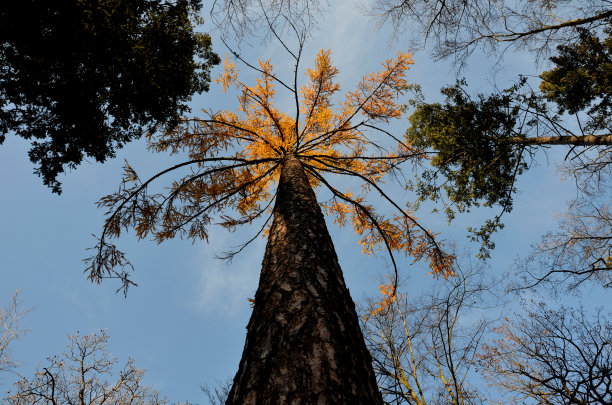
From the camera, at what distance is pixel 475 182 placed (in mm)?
7410

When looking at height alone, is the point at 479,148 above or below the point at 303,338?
above

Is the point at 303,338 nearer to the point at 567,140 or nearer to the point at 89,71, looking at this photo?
the point at 89,71

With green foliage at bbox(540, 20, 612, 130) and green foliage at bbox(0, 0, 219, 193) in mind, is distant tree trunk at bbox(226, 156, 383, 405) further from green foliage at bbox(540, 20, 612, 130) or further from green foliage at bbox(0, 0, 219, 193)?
green foliage at bbox(540, 20, 612, 130)

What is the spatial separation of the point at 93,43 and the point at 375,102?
15.8 ft

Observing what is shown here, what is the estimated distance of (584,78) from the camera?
6.31m

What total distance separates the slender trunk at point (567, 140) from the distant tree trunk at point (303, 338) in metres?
6.63

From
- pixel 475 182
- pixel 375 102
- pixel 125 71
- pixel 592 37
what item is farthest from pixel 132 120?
pixel 592 37

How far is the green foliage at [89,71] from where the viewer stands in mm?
4090

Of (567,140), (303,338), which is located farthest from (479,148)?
(303,338)

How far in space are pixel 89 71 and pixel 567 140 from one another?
9.86 m

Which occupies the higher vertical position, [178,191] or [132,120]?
[132,120]

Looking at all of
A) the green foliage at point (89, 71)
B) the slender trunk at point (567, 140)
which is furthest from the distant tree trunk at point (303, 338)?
the slender trunk at point (567, 140)

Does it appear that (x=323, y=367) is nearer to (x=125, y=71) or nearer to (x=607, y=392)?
(x=607, y=392)

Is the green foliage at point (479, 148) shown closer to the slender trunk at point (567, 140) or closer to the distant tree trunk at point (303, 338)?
the slender trunk at point (567, 140)
